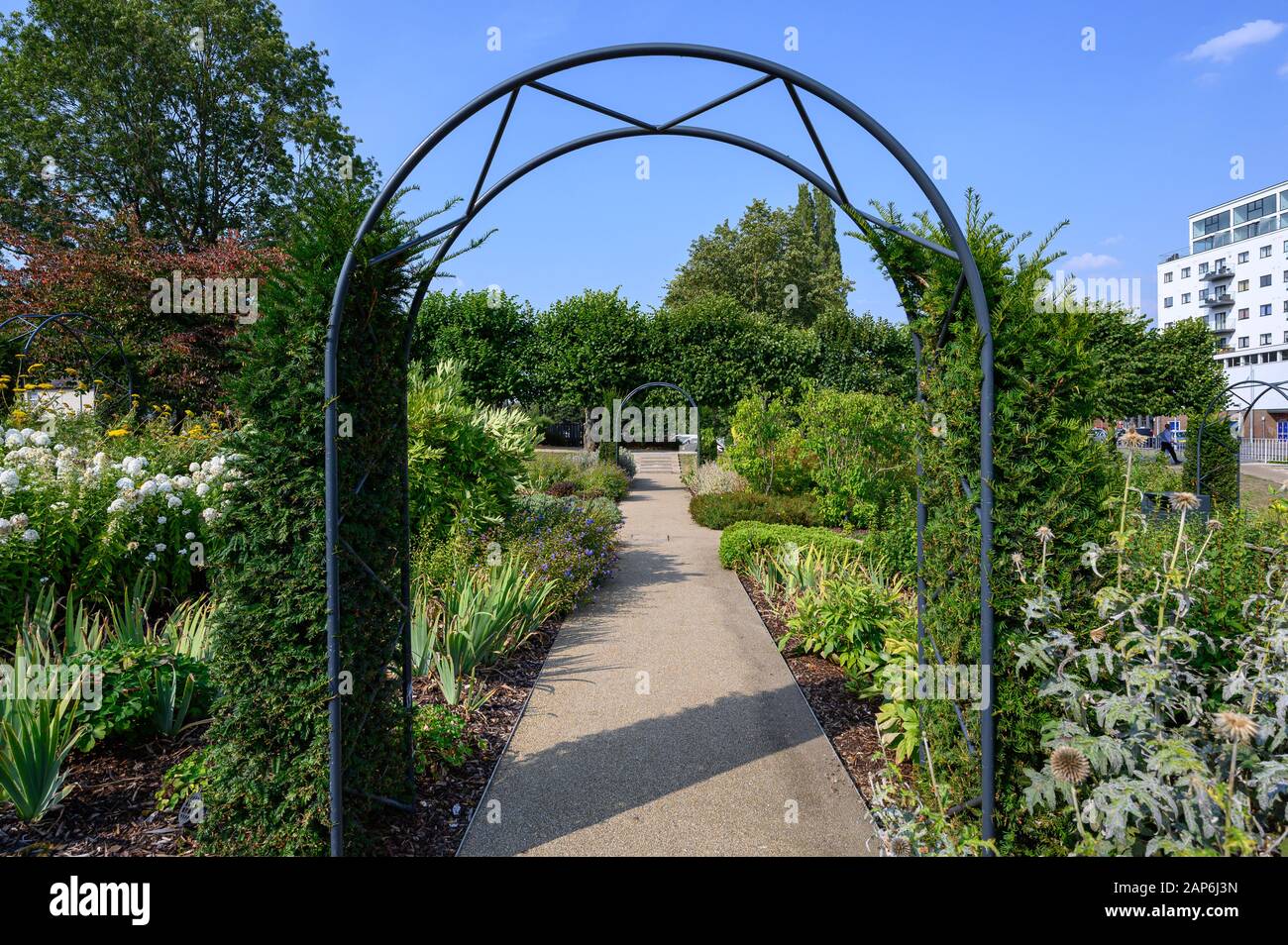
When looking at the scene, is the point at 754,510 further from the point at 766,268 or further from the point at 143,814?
the point at 766,268

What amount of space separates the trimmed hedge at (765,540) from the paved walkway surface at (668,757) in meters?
1.55

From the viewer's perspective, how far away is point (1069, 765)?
8.16ft

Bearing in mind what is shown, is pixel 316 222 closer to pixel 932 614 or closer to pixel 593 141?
pixel 593 141

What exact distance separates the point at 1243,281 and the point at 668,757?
7237 centimetres

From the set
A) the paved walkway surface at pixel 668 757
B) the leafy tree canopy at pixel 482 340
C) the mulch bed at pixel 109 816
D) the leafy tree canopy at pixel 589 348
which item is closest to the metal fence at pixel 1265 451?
the leafy tree canopy at pixel 589 348

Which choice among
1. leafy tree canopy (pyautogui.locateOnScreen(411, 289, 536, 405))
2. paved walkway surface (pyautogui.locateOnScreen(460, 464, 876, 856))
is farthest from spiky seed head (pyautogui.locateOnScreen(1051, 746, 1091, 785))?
leafy tree canopy (pyautogui.locateOnScreen(411, 289, 536, 405))

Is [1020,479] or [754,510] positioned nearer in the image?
[1020,479]

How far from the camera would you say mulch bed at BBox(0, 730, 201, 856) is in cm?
292

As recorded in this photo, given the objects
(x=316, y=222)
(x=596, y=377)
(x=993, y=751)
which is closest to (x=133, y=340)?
(x=596, y=377)

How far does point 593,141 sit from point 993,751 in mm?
3366

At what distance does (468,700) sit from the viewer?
4641 mm

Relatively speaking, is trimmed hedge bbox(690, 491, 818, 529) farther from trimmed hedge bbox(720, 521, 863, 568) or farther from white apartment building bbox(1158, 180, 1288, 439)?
white apartment building bbox(1158, 180, 1288, 439)

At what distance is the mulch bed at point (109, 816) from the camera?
115 inches

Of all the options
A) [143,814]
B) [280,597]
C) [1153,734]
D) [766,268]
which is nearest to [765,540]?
[1153,734]
